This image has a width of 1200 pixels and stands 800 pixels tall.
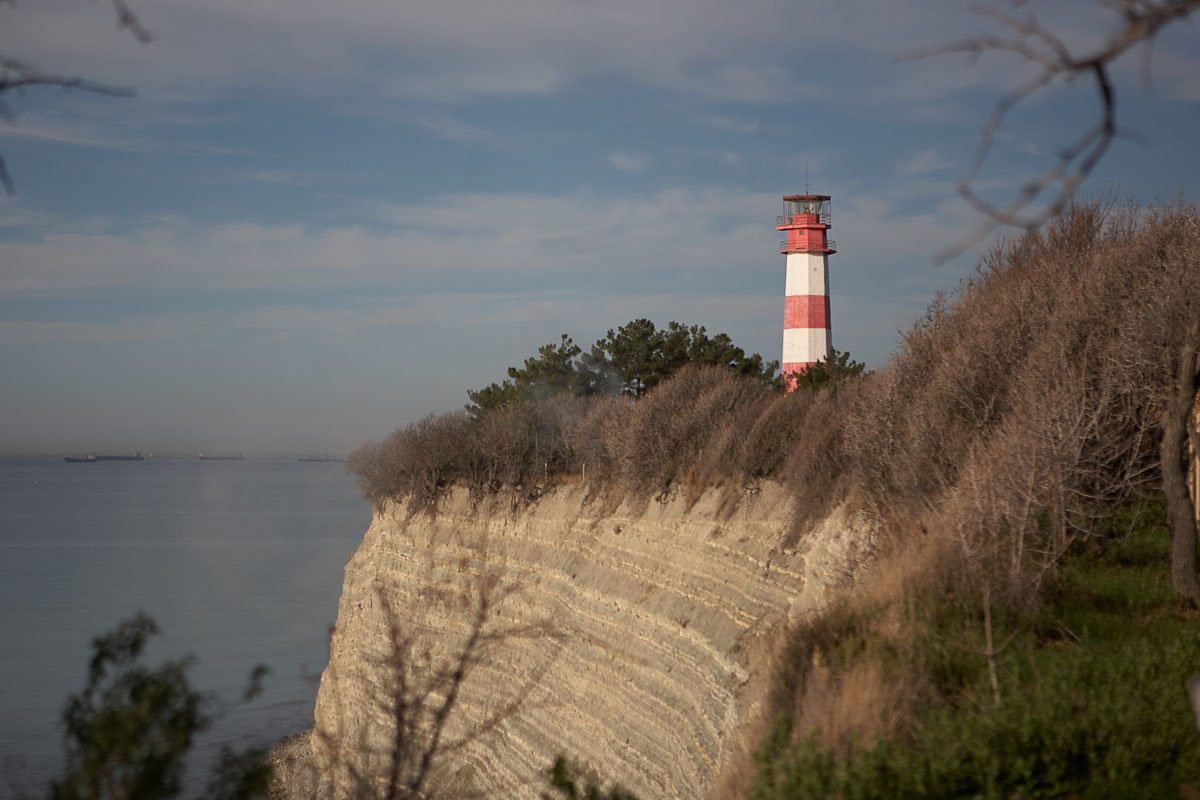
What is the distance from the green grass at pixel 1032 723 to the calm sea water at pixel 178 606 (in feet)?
39.5

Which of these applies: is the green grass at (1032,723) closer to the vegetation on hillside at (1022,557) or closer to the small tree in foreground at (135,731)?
the vegetation on hillside at (1022,557)

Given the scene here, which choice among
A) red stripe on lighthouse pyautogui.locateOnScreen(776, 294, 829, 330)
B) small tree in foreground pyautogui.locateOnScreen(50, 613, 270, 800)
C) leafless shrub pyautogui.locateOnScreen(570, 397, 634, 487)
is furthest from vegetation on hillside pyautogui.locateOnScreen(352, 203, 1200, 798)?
red stripe on lighthouse pyautogui.locateOnScreen(776, 294, 829, 330)

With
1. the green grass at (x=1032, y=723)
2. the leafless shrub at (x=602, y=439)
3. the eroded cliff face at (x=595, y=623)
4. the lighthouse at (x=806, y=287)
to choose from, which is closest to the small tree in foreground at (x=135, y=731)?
the green grass at (x=1032, y=723)

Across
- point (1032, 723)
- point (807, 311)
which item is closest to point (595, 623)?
point (1032, 723)

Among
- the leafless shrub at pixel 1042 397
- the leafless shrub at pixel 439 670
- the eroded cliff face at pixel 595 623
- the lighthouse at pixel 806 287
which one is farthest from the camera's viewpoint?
the lighthouse at pixel 806 287

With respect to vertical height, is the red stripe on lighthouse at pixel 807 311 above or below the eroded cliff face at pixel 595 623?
above

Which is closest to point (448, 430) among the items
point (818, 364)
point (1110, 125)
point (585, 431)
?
point (585, 431)

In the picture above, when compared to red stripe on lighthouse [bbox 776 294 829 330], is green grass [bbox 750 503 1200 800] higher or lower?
lower

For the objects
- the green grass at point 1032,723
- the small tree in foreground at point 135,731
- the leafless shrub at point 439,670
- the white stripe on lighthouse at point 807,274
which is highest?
the white stripe on lighthouse at point 807,274

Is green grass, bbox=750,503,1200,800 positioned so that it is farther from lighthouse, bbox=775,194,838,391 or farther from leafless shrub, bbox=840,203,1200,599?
lighthouse, bbox=775,194,838,391

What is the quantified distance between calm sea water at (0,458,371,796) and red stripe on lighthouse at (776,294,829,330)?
746 inches

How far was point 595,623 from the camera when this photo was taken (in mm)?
23328

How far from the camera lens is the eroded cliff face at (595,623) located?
56.1 ft

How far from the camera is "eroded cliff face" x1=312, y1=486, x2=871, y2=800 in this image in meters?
17.1
